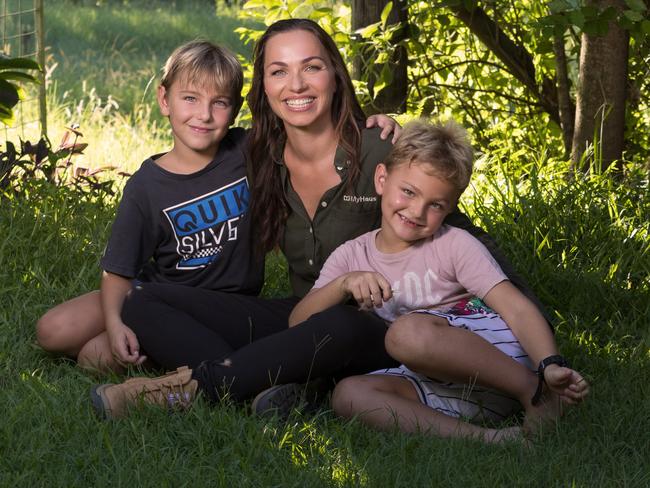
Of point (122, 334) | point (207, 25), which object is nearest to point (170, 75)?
point (122, 334)

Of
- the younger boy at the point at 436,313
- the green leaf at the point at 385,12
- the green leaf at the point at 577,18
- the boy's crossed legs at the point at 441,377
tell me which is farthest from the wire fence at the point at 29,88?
the boy's crossed legs at the point at 441,377

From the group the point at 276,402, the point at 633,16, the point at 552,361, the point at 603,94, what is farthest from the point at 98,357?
the point at 603,94

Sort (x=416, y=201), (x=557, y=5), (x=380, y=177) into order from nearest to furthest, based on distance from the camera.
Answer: (x=416, y=201) → (x=380, y=177) → (x=557, y=5)

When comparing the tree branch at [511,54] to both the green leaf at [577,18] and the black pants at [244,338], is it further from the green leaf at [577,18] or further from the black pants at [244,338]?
the black pants at [244,338]

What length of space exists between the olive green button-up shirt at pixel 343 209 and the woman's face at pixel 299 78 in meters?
0.16

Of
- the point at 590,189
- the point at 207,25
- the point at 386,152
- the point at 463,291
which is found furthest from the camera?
the point at 207,25

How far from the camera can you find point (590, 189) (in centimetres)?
415

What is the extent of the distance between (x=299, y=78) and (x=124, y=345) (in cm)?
94

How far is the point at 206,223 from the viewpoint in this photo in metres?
3.16

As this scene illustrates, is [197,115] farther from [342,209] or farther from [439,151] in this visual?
[439,151]

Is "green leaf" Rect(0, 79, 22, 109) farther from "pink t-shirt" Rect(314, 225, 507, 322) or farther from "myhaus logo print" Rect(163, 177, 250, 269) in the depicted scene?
"pink t-shirt" Rect(314, 225, 507, 322)

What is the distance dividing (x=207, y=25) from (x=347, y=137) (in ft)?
35.0

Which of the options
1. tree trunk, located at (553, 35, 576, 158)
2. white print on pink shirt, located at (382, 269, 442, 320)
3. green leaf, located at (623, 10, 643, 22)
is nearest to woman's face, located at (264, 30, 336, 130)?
white print on pink shirt, located at (382, 269, 442, 320)

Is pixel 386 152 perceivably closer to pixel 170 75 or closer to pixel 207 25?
pixel 170 75
